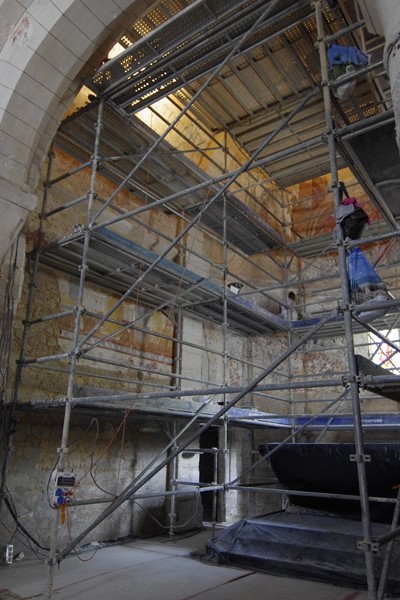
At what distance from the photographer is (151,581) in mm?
4926

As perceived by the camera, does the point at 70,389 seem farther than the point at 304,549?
No

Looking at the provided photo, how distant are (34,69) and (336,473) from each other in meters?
6.67

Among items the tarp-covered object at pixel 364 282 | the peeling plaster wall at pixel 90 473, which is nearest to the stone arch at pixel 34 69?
the peeling plaster wall at pixel 90 473

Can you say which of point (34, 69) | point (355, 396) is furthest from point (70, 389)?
point (34, 69)

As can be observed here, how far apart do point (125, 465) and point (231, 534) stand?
216 centimetres

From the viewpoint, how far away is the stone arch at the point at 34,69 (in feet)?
17.8

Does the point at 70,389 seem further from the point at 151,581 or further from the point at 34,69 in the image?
the point at 34,69

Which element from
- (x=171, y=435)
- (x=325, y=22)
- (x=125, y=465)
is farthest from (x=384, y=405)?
(x=325, y=22)

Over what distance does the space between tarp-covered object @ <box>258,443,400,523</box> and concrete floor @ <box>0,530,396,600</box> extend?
1.58 metres

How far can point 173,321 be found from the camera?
8695mm

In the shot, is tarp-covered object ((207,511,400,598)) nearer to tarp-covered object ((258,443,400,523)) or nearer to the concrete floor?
the concrete floor

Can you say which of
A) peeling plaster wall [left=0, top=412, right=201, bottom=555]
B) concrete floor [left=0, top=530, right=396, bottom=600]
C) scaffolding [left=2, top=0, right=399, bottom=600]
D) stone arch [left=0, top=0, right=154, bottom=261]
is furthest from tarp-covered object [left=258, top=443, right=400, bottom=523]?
stone arch [left=0, top=0, right=154, bottom=261]

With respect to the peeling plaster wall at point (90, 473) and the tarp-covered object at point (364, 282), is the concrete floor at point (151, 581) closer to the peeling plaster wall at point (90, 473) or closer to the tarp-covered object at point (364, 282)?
the peeling plaster wall at point (90, 473)

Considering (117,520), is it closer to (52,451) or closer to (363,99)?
(52,451)
